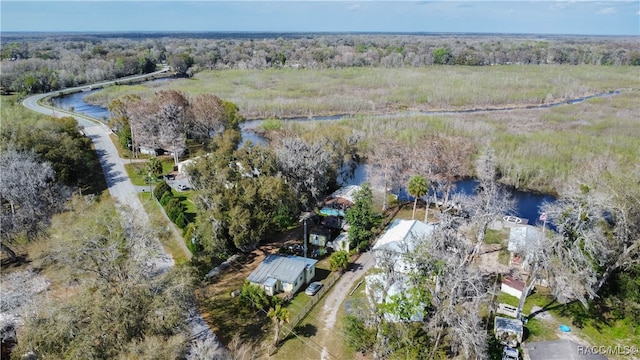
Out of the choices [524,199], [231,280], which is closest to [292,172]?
[231,280]

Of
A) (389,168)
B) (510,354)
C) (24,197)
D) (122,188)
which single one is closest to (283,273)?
(510,354)

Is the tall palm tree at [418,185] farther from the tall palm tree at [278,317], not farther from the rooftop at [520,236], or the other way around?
the tall palm tree at [278,317]

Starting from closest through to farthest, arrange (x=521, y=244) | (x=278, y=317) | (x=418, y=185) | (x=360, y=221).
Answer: (x=278, y=317)
(x=521, y=244)
(x=360, y=221)
(x=418, y=185)

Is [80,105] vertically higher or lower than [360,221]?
higher

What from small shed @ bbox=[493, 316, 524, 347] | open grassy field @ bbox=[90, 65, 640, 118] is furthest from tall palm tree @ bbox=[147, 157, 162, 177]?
small shed @ bbox=[493, 316, 524, 347]

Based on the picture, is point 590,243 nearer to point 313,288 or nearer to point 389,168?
point 313,288

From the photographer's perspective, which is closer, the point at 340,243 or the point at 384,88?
the point at 340,243

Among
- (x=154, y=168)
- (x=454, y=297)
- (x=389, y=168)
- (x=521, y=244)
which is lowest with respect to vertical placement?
(x=521, y=244)

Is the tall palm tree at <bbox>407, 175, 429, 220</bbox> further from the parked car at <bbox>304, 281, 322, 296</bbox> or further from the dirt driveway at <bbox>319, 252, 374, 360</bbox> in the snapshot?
the parked car at <bbox>304, 281, 322, 296</bbox>

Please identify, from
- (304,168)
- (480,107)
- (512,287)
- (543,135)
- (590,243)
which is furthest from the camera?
(480,107)
